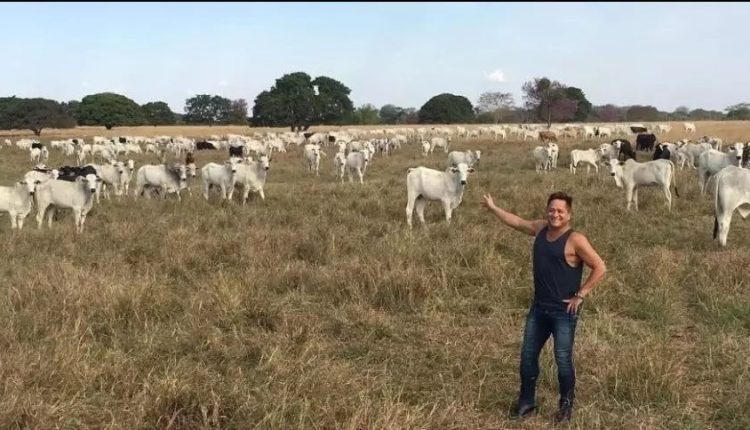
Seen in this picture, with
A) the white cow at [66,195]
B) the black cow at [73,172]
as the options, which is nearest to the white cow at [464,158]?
the black cow at [73,172]

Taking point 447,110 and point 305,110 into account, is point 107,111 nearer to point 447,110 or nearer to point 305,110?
point 305,110

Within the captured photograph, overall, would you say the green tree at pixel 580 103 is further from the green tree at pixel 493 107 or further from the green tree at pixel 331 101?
the green tree at pixel 331 101

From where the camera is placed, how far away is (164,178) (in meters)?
18.8

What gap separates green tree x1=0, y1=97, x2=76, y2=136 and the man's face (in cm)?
7865

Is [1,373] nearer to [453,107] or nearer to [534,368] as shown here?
[534,368]

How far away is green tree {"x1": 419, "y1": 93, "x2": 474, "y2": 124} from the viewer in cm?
10581

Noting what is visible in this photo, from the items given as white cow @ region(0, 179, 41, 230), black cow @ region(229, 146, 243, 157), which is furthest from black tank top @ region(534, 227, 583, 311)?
black cow @ region(229, 146, 243, 157)

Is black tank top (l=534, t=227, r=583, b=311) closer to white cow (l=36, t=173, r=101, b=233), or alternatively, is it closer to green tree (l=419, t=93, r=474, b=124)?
white cow (l=36, t=173, r=101, b=233)

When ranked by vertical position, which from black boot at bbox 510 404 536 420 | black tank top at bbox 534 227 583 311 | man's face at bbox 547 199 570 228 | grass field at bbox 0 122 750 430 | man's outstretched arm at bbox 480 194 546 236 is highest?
man's face at bbox 547 199 570 228

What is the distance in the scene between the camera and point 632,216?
511 inches

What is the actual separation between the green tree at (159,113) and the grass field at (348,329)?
107m

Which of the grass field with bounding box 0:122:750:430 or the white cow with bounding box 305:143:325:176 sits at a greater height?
the white cow with bounding box 305:143:325:176

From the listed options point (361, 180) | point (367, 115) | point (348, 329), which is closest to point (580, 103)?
point (367, 115)

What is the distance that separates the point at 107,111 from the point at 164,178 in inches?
3276
